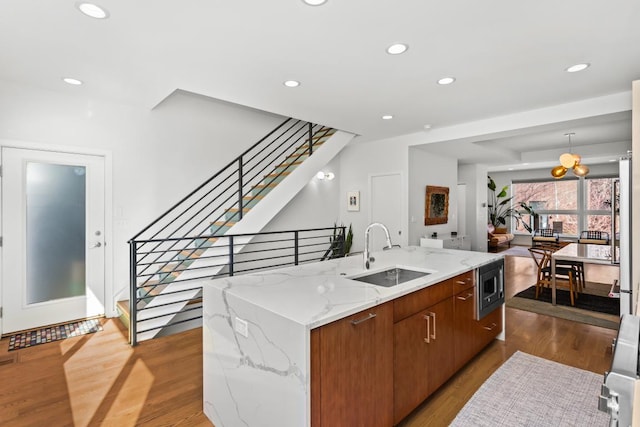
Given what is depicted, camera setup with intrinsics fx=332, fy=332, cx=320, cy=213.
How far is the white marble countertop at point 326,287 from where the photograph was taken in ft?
5.05

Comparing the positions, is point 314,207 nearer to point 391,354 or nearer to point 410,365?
point 410,365

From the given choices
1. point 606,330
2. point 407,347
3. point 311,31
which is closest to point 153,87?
point 311,31

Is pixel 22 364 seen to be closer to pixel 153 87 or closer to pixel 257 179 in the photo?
pixel 153 87

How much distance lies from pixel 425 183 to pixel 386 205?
868 mm

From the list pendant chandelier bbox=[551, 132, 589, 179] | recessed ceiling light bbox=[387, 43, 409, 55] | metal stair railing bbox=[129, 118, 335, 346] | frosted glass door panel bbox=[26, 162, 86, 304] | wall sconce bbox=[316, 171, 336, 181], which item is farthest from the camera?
wall sconce bbox=[316, 171, 336, 181]

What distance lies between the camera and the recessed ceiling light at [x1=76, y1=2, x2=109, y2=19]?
2.05 m

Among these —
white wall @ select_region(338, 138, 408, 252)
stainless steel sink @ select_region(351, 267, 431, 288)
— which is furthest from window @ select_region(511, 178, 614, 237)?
stainless steel sink @ select_region(351, 267, 431, 288)

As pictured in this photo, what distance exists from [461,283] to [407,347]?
84 centimetres

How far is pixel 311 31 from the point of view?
238 cm

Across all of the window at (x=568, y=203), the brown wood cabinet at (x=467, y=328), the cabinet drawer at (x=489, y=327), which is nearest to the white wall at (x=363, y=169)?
the cabinet drawer at (x=489, y=327)

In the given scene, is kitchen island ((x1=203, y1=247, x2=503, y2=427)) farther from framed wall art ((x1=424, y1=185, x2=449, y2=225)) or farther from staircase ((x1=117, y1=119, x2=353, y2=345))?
framed wall art ((x1=424, y1=185, x2=449, y2=225))

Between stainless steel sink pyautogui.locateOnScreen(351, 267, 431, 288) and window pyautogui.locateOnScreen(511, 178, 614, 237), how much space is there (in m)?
9.94

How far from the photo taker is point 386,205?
6016 millimetres

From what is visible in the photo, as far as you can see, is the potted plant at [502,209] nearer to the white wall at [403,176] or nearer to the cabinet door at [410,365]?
the white wall at [403,176]
